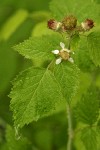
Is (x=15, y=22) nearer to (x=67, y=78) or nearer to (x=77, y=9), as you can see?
(x=77, y=9)

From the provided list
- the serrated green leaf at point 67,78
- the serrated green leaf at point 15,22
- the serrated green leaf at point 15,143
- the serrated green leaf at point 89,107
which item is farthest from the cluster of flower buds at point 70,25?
the serrated green leaf at point 15,22

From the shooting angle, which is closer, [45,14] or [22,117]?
[22,117]

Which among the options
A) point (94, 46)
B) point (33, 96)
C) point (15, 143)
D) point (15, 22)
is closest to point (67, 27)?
point (94, 46)

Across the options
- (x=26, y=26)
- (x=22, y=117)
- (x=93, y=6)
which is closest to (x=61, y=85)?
(x=22, y=117)

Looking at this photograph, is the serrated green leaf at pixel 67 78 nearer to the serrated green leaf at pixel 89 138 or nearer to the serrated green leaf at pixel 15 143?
the serrated green leaf at pixel 89 138

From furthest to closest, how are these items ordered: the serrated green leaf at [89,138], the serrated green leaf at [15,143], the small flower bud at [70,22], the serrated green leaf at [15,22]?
the serrated green leaf at [15,22] < the serrated green leaf at [15,143] < the serrated green leaf at [89,138] < the small flower bud at [70,22]

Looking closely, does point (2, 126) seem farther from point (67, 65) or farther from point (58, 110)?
point (67, 65)
